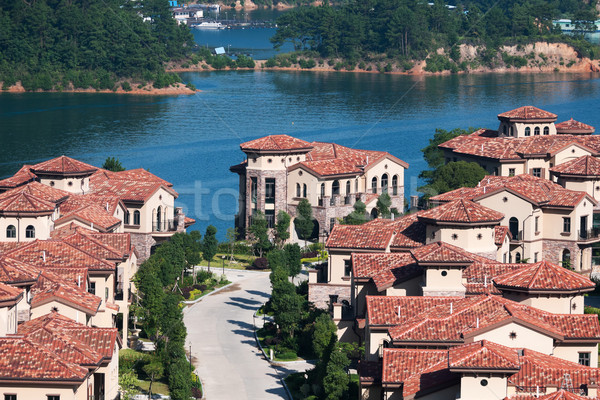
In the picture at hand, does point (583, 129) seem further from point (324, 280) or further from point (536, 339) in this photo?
point (536, 339)

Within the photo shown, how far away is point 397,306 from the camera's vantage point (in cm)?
6431

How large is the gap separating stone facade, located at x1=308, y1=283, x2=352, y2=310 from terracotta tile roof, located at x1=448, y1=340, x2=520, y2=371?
2460 cm

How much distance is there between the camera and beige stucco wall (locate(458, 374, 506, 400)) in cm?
5297

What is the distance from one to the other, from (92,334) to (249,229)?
145 ft

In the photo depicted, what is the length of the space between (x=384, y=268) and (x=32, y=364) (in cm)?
2226

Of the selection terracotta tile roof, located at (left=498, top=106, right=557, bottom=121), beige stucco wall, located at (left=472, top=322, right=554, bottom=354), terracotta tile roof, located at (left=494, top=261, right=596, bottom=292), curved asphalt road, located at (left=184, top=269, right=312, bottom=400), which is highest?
terracotta tile roof, located at (left=498, top=106, right=557, bottom=121)

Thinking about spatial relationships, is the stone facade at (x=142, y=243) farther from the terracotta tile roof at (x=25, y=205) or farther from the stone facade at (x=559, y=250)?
the stone facade at (x=559, y=250)

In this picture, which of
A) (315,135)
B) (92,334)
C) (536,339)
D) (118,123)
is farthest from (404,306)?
(118,123)

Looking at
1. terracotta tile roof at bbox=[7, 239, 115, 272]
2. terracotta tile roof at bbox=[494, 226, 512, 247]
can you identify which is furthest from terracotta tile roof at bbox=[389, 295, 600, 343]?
terracotta tile roof at bbox=[494, 226, 512, 247]

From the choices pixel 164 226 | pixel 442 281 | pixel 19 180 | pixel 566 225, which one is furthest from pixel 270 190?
pixel 442 281

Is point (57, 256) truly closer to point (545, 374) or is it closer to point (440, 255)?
point (440, 255)

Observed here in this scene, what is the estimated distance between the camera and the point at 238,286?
3558 inches

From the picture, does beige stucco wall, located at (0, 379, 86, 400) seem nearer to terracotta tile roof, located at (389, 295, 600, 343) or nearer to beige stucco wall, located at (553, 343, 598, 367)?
→ terracotta tile roof, located at (389, 295, 600, 343)

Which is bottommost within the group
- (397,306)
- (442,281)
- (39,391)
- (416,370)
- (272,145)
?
(39,391)
